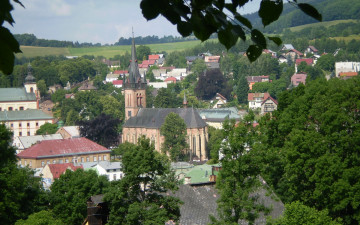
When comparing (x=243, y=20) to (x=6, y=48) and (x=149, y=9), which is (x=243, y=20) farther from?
(x=6, y=48)

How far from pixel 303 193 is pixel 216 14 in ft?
78.2

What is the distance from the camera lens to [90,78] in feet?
550

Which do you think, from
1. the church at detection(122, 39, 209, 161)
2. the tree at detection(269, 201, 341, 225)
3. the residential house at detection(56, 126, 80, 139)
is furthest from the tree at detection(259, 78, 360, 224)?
the residential house at detection(56, 126, 80, 139)

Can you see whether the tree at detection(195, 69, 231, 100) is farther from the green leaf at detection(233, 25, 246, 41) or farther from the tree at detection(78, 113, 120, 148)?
the green leaf at detection(233, 25, 246, 41)

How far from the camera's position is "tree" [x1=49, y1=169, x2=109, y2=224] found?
3403 centimetres

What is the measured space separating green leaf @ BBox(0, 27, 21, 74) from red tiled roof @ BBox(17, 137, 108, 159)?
7122 centimetres

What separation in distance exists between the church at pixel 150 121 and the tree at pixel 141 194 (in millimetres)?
59685

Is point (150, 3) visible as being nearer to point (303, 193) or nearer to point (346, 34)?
point (303, 193)

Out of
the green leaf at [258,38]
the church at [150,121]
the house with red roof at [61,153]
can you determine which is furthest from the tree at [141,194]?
the church at [150,121]

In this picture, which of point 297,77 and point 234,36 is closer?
point 234,36

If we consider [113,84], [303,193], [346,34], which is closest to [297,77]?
[113,84]

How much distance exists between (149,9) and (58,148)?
72361 mm

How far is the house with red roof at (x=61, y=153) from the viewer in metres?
73.1

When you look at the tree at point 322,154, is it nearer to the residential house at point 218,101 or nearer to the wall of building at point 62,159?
the wall of building at point 62,159
